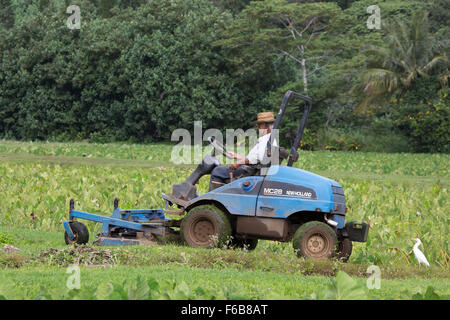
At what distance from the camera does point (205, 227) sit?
9.02 metres

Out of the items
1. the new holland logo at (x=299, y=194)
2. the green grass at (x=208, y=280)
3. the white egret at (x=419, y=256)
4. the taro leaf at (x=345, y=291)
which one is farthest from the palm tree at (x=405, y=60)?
the taro leaf at (x=345, y=291)

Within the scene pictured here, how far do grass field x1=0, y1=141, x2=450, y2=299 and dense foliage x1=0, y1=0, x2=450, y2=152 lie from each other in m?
25.8

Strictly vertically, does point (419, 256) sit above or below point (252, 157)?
below

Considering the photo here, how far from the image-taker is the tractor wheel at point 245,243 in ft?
31.2

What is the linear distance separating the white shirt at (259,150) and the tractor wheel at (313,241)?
107 cm

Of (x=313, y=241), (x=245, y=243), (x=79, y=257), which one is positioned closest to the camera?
(x=79, y=257)

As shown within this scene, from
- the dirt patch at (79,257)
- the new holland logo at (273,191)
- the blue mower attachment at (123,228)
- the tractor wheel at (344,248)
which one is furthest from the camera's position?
the blue mower attachment at (123,228)

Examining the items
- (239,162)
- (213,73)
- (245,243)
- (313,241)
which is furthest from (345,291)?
(213,73)

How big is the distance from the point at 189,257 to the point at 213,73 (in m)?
41.8

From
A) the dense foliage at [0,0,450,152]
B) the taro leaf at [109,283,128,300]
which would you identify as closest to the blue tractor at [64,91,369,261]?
the taro leaf at [109,283,128,300]

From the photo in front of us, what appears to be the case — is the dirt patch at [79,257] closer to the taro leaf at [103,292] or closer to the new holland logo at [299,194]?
the new holland logo at [299,194]

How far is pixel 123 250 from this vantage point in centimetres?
823

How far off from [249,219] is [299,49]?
38756 millimetres

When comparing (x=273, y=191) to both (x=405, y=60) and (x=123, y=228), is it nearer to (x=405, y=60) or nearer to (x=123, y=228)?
(x=123, y=228)
